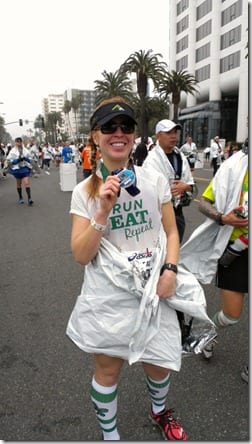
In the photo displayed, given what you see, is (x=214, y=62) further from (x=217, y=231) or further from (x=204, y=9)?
(x=217, y=231)

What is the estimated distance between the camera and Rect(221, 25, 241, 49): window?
4241cm

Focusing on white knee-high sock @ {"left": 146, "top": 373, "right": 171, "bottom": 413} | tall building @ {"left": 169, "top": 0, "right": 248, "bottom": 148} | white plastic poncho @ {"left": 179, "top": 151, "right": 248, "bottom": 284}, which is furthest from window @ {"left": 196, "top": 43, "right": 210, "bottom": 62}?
white knee-high sock @ {"left": 146, "top": 373, "right": 171, "bottom": 413}

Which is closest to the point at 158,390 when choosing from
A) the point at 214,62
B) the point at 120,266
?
the point at 120,266

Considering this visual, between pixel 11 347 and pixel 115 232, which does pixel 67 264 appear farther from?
pixel 115 232

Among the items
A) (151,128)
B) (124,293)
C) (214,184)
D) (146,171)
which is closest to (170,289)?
(124,293)

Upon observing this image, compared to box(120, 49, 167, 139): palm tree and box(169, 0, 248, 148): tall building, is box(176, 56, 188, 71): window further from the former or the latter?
box(120, 49, 167, 139): palm tree

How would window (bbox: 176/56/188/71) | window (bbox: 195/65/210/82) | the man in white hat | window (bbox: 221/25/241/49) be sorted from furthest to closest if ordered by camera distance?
1. window (bbox: 176/56/188/71)
2. window (bbox: 195/65/210/82)
3. window (bbox: 221/25/241/49)
4. the man in white hat

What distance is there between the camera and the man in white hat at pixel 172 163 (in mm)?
3492

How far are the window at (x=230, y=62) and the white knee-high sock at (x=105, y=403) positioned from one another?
156 feet

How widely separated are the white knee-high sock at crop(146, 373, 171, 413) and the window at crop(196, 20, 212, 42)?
5497 cm

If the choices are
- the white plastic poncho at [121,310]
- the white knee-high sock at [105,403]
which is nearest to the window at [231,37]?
the white plastic poncho at [121,310]

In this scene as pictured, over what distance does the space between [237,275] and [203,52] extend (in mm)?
55414

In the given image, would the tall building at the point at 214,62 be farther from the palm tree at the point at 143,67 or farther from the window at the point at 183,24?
the palm tree at the point at 143,67

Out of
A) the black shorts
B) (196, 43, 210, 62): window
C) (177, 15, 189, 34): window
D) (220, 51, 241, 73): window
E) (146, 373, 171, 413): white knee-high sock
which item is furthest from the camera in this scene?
(177, 15, 189, 34): window
